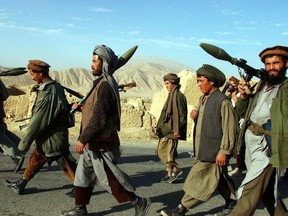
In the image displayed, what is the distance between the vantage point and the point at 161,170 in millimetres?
7355

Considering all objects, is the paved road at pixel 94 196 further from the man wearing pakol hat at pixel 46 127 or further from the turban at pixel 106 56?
the turban at pixel 106 56

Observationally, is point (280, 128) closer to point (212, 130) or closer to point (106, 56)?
point (212, 130)

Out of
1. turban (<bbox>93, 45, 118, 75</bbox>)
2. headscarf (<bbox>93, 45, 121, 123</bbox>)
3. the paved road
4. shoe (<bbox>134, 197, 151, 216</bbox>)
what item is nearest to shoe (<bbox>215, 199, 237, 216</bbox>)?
the paved road

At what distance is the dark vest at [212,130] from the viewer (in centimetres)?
443

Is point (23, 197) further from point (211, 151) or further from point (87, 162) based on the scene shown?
point (211, 151)

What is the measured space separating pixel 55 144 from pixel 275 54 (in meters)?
2.81

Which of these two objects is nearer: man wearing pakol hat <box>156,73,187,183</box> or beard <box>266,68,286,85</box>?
beard <box>266,68,286,85</box>

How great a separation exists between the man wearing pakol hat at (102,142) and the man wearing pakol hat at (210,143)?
1.71 ft

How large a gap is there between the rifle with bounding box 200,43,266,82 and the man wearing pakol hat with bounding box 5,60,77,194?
199 centimetres

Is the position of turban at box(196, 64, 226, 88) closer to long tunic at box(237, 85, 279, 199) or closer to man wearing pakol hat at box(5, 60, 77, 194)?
long tunic at box(237, 85, 279, 199)

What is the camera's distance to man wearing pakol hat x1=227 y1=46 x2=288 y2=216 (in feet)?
11.7

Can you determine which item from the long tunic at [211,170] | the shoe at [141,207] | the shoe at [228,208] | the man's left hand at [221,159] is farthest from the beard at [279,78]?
the shoe at [141,207]

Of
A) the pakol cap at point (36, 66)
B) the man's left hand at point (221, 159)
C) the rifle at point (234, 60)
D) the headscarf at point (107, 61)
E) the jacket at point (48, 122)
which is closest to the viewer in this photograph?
the rifle at point (234, 60)

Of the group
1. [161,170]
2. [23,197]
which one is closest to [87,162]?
[23,197]
